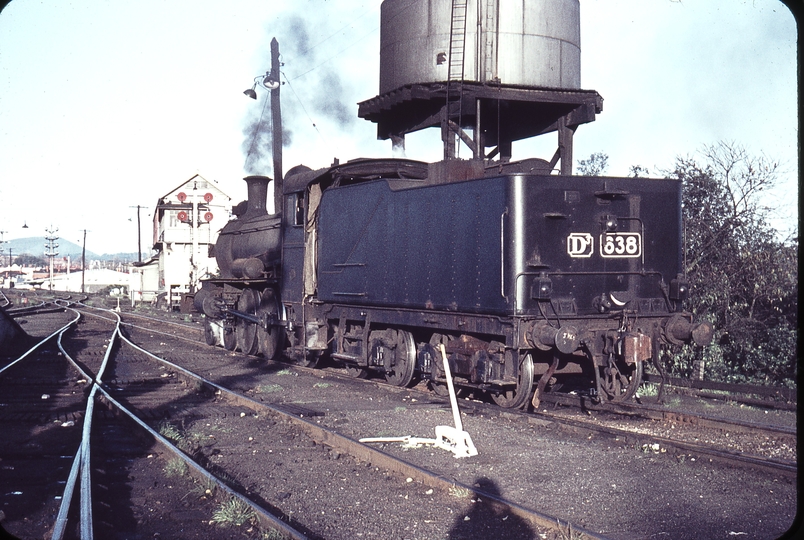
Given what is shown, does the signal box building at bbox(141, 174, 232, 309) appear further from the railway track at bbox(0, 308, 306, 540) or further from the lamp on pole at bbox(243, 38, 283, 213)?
the railway track at bbox(0, 308, 306, 540)

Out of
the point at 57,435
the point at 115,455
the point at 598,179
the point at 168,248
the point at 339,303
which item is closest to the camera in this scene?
the point at 115,455

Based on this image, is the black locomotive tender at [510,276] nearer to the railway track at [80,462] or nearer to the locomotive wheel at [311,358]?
the locomotive wheel at [311,358]

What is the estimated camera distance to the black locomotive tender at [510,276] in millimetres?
8383

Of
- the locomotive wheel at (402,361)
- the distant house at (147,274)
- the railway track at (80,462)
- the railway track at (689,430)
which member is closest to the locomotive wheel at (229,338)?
the railway track at (80,462)

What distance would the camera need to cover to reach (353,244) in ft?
37.8

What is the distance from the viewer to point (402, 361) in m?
10.9

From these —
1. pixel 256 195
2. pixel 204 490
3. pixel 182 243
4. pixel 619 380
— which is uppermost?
pixel 182 243

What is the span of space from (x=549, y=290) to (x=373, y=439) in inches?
105

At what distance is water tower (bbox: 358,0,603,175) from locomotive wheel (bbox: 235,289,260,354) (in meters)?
4.92

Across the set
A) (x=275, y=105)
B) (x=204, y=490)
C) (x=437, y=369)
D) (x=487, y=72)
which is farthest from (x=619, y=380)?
(x=275, y=105)

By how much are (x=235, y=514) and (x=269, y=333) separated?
999 centimetres

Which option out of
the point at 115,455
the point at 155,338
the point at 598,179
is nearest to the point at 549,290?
the point at 598,179

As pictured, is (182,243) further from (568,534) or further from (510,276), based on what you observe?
(568,534)

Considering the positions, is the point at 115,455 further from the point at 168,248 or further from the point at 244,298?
the point at 168,248
